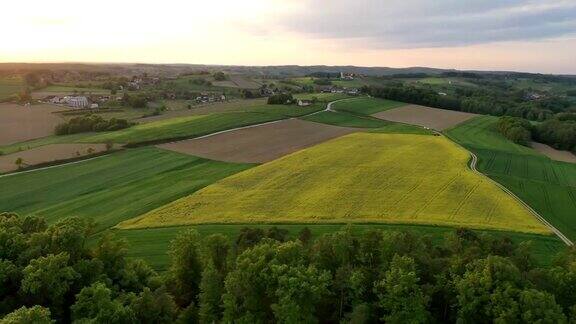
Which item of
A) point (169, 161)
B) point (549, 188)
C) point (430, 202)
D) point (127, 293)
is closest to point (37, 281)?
point (127, 293)

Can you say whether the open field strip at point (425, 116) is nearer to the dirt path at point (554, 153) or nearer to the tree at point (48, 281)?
the dirt path at point (554, 153)

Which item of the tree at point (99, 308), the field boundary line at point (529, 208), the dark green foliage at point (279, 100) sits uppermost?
the dark green foliage at point (279, 100)

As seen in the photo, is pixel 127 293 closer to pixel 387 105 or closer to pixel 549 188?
pixel 549 188

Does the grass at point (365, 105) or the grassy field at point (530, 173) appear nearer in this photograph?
the grassy field at point (530, 173)

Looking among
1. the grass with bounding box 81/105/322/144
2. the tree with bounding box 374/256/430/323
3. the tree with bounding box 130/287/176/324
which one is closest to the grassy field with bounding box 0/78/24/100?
the grass with bounding box 81/105/322/144

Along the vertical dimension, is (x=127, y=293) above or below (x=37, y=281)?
below

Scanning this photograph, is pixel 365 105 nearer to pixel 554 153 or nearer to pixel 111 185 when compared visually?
pixel 554 153

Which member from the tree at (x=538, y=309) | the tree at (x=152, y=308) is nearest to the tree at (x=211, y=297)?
the tree at (x=152, y=308)

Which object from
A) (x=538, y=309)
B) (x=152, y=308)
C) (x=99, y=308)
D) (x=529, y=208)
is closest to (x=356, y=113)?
(x=529, y=208)
